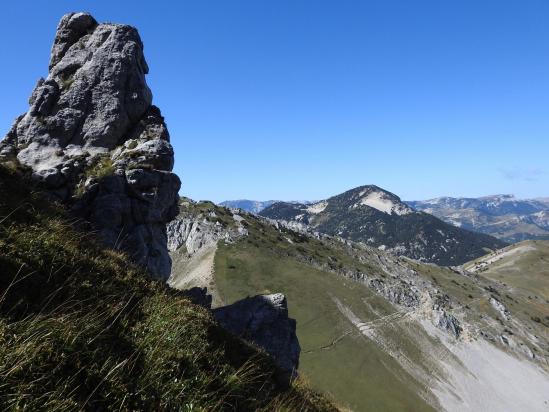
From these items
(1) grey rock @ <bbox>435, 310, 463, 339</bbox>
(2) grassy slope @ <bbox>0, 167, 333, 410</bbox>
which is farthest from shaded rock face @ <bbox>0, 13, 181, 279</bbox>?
(1) grey rock @ <bbox>435, 310, 463, 339</bbox>

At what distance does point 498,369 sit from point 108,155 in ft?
447

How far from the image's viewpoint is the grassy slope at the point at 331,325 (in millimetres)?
94688

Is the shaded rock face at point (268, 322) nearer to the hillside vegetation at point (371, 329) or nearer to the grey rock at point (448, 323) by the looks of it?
the hillside vegetation at point (371, 329)

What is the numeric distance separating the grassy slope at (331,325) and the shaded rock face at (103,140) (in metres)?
36.8

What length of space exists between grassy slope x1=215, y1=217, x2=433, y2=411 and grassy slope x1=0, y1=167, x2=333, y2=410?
7108 centimetres

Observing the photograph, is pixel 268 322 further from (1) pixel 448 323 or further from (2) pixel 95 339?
(1) pixel 448 323

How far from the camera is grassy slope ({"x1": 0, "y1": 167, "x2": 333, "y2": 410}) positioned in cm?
696

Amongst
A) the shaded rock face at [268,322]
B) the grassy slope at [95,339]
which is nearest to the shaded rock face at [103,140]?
the shaded rock face at [268,322]

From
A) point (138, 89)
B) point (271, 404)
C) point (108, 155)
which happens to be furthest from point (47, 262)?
point (138, 89)

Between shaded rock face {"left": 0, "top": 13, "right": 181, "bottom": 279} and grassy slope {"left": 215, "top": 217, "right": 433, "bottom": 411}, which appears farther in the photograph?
grassy slope {"left": 215, "top": 217, "right": 433, "bottom": 411}

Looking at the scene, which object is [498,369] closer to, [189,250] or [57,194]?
[189,250]

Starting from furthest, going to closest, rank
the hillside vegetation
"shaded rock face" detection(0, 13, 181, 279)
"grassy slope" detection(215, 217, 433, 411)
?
the hillside vegetation
"grassy slope" detection(215, 217, 433, 411)
"shaded rock face" detection(0, 13, 181, 279)

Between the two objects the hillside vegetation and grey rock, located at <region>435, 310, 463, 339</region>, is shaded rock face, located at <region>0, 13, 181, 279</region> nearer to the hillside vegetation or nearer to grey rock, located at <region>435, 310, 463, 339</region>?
the hillside vegetation

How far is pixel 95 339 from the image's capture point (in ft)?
28.4
